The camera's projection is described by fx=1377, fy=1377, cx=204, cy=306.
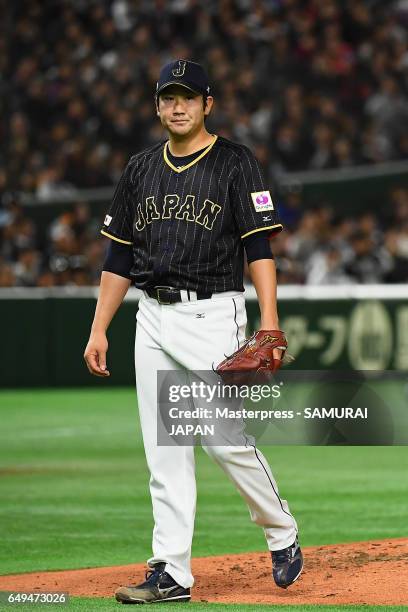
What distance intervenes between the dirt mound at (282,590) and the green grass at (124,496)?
0.59 meters

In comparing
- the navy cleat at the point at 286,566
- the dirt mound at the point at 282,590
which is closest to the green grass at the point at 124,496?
the dirt mound at the point at 282,590

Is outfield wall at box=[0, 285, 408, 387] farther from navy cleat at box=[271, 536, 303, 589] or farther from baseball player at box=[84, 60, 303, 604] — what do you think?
baseball player at box=[84, 60, 303, 604]

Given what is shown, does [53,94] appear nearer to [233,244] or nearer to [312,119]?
[312,119]

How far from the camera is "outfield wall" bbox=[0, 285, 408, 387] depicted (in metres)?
16.1

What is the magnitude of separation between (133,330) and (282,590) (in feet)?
36.8

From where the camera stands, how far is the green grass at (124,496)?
24.3 feet

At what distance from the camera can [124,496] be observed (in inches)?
365

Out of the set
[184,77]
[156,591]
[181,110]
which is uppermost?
[184,77]

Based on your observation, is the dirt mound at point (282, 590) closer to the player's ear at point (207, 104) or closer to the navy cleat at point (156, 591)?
the navy cleat at point (156, 591)

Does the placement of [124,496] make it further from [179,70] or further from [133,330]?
[133,330]

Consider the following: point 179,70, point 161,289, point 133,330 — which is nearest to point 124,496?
point 161,289

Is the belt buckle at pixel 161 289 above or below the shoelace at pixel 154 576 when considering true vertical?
above

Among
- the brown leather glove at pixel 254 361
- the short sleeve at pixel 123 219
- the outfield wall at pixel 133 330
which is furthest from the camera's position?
the outfield wall at pixel 133 330

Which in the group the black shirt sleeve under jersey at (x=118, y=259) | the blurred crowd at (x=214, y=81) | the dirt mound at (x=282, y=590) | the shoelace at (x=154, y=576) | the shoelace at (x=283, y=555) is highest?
the blurred crowd at (x=214, y=81)
